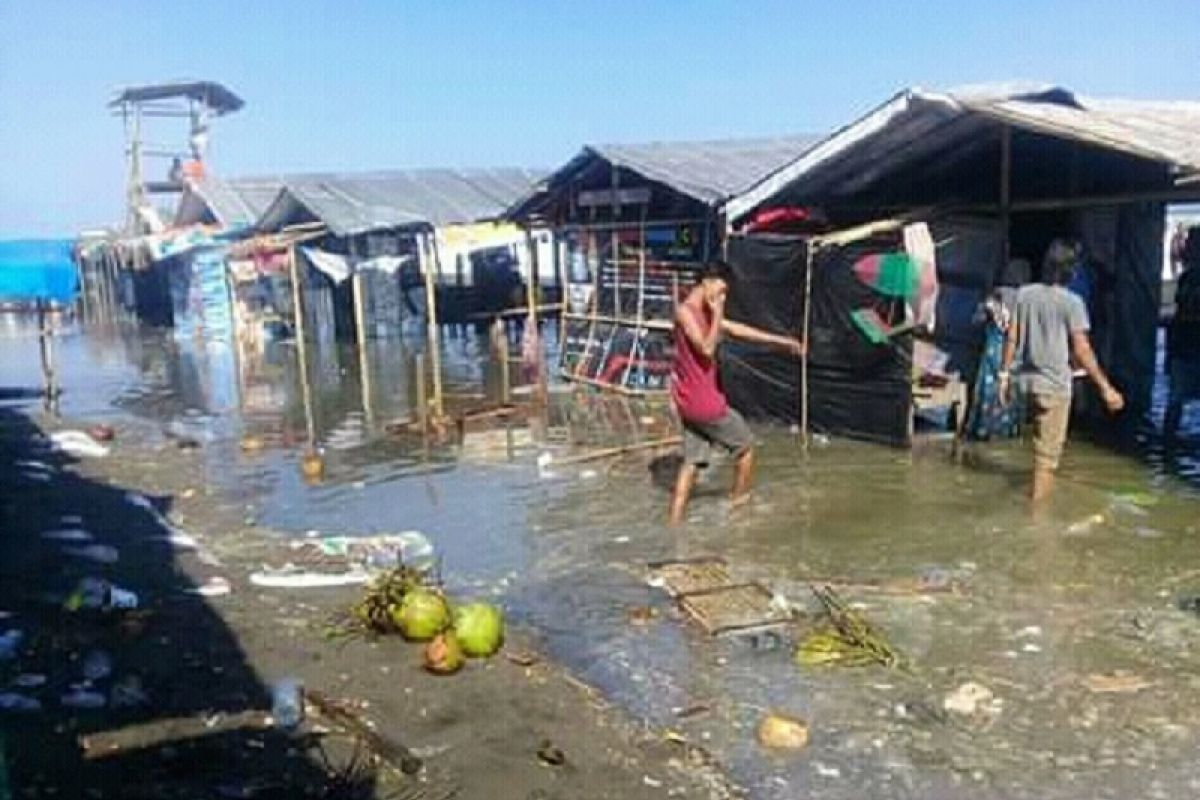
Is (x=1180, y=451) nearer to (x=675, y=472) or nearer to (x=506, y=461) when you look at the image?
(x=675, y=472)

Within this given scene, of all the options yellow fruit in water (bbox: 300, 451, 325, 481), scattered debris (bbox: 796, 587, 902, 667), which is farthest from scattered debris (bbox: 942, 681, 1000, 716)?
yellow fruit in water (bbox: 300, 451, 325, 481)

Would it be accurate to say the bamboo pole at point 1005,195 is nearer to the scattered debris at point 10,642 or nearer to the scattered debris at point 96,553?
the scattered debris at point 96,553

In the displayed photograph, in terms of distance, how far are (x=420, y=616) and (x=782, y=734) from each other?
200cm

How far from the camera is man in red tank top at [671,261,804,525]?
764 centimetres

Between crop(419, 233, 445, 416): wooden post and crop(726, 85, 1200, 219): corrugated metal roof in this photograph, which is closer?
crop(726, 85, 1200, 219): corrugated metal roof

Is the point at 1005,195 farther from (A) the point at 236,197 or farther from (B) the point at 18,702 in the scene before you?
(A) the point at 236,197

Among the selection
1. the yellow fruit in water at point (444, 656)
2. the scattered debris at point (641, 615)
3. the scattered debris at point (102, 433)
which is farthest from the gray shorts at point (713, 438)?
the scattered debris at point (102, 433)

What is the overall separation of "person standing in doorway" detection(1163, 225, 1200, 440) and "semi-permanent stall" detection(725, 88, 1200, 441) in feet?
2.07

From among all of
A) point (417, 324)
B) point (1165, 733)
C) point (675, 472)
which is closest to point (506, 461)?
point (675, 472)

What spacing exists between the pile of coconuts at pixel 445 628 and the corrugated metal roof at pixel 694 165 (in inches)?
292

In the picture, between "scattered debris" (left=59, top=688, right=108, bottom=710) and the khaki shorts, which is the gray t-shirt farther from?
"scattered debris" (left=59, top=688, right=108, bottom=710)

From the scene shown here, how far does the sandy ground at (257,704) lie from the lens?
419cm

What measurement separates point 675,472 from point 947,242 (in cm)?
363

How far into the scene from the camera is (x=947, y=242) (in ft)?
35.7
